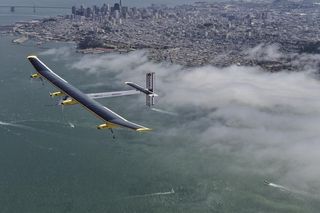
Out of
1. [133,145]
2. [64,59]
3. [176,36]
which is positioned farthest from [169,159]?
[176,36]

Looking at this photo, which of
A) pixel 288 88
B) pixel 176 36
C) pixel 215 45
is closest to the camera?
pixel 288 88

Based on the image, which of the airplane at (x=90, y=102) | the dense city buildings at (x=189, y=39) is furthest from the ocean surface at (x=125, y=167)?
the dense city buildings at (x=189, y=39)

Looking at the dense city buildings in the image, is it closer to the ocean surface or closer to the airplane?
the ocean surface

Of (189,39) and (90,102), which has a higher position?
(90,102)

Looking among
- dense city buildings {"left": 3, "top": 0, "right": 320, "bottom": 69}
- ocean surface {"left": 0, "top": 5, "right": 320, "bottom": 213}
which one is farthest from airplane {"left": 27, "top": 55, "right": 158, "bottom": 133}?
dense city buildings {"left": 3, "top": 0, "right": 320, "bottom": 69}

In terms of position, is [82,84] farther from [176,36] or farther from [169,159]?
[176,36]

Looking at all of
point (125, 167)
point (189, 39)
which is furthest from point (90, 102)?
point (189, 39)

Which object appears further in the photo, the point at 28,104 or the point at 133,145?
the point at 28,104

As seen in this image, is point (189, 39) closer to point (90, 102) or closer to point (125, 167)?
point (125, 167)
